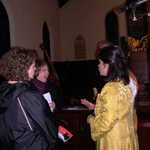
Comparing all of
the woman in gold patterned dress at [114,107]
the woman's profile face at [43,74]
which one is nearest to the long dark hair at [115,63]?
the woman in gold patterned dress at [114,107]

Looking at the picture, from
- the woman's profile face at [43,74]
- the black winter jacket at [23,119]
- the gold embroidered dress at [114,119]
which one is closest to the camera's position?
the black winter jacket at [23,119]

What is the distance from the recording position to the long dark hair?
210cm

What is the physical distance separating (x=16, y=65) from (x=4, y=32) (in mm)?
4399

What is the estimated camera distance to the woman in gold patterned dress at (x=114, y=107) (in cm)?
204

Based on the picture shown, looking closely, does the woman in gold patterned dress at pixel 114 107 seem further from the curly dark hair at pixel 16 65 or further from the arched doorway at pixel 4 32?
the arched doorway at pixel 4 32

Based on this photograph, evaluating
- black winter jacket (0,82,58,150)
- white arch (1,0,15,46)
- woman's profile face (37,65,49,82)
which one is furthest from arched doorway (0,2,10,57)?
black winter jacket (0,82,58,150)

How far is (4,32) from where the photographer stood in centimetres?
605

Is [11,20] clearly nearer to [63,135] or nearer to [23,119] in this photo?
[63,135]

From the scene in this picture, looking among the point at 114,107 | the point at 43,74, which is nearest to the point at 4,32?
the point at 43,74

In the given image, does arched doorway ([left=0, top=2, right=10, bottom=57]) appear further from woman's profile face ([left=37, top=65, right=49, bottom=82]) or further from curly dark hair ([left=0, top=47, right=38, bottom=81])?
curly dark hair ([left=0, top=47, right=38, bottom=81])

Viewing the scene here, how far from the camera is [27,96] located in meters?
1.82

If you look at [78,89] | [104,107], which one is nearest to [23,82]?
[104,107]

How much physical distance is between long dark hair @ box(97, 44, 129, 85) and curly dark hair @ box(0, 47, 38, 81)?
563 millimetres

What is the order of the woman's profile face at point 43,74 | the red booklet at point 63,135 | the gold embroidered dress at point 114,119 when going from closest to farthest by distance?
the gold embroidered dress at point 114,119 → the red booklet at point 63,135 → the woman's profile face at point 43,74
